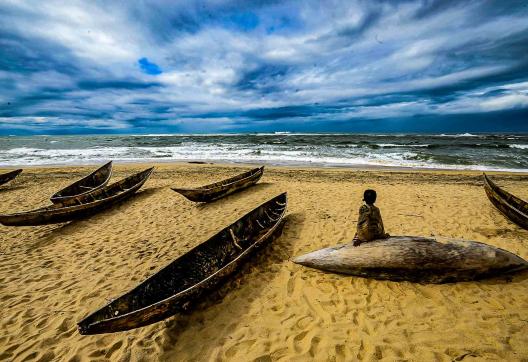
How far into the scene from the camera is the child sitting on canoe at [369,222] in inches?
208

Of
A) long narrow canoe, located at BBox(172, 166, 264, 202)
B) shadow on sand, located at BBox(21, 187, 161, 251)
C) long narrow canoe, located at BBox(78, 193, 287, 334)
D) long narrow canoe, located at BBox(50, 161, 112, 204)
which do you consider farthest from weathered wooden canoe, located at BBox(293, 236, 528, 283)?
long narrow canoe, located at BBox(50, 161, 112, 204)

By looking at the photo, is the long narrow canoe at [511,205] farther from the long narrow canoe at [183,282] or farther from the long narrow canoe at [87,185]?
the long narrow canoe at [87,185]

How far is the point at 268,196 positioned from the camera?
12.0 metres

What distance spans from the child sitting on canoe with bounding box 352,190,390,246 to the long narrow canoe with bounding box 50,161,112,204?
1029 centimetres

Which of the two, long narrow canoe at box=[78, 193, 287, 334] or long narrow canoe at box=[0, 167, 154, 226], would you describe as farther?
long narrow canoe at box=[0, 167, 154, 226]

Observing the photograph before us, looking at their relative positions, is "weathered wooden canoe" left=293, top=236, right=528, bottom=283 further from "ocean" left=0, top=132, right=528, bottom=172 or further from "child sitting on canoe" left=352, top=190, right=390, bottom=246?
"ocean" left=0, top=132, right=528, bottom=172

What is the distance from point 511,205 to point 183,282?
9.74 metres

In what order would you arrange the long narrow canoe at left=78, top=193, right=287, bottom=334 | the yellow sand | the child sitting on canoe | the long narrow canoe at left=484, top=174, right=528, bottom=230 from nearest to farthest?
the long narrow canoe at left=78, top=193, right=287, bottom=334, the yellow sand, the child sitting on canoe, the long narrow canoe at left=484, top=174, right=528, bottom=230

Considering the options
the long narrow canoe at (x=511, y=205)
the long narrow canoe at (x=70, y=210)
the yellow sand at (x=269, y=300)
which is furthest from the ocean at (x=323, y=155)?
the yellow sand at (x=269, y=300)

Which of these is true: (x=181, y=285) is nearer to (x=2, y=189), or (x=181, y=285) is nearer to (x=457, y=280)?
(x=457, y=280)

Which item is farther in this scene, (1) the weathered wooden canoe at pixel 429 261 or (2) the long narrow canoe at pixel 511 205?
(2) the long narrow canoe at pixel 511 205

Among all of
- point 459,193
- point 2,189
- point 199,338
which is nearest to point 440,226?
point 459,193

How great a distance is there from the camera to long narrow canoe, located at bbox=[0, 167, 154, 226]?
7649 millimetres

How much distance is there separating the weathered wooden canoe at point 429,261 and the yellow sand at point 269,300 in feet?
0.62
